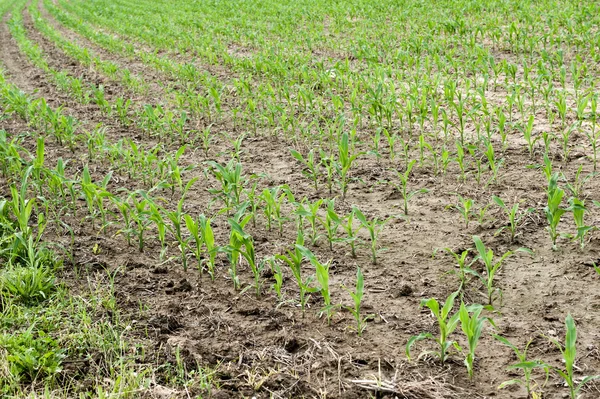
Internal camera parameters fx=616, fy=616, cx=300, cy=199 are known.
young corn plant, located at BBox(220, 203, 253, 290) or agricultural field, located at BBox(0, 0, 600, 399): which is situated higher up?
young corn plant, located at BBox(220, 203, 253, 290)

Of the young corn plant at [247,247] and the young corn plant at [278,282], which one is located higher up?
the young corn plant at [247,247]

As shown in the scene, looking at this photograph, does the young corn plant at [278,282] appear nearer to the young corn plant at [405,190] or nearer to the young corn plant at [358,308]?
the young corn plant at [358,308]

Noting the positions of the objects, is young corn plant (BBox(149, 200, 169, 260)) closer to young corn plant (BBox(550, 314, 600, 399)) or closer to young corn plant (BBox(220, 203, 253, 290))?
young corn plant (BBox(220, 203, 253, 290))

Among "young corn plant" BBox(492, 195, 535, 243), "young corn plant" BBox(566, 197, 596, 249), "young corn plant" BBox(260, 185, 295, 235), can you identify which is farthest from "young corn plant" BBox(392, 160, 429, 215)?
"young corn plant" BBox(566, 197, 596, 249)

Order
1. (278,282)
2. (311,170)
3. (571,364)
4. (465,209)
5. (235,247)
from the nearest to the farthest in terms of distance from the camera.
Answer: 1. (571,364)
2. (278,282)
3. (235,247)
4. (465,209)
5. (311,170)

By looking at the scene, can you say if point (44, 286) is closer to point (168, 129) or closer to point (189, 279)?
point (189, 279)

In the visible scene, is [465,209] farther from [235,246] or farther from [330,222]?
[235,246]

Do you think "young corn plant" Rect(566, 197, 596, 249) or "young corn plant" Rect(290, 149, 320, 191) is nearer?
"young corn plant" Rect(566, 197, 596, 249)

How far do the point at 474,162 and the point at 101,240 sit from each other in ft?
10.1

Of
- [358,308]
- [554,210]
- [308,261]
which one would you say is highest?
[554,210]

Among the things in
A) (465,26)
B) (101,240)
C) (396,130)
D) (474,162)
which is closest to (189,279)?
(101,240)

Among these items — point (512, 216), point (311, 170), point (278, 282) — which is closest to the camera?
point (278, 282)

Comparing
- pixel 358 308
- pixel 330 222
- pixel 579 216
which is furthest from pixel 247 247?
pixel 579 216

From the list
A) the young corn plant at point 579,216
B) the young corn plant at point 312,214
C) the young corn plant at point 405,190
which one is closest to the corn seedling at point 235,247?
the young corn plant at point 312,214
